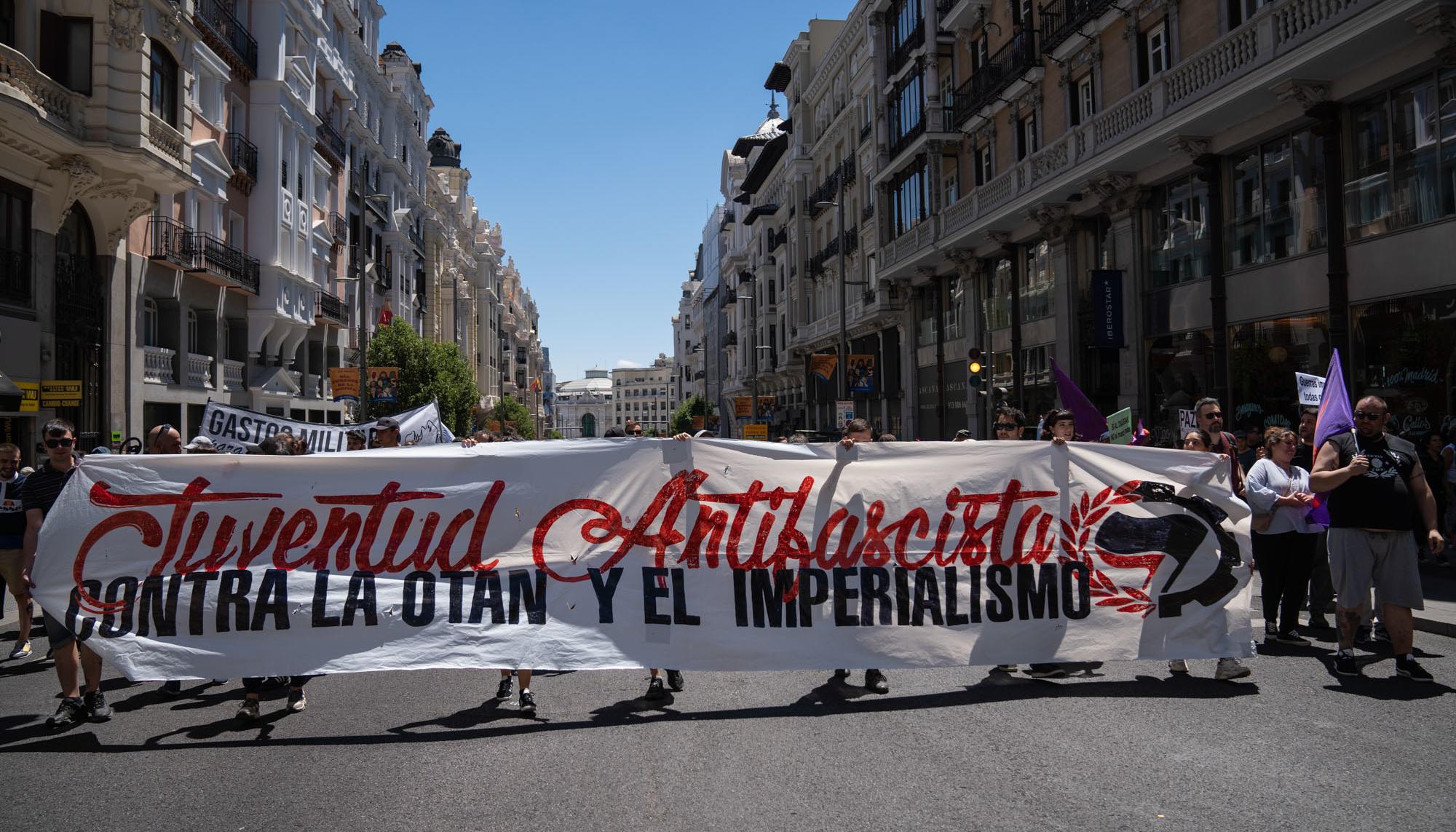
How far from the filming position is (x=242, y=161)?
32594 millimetres

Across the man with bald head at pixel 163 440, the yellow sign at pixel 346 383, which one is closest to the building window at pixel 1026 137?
the yellow sign at pixel 346 383

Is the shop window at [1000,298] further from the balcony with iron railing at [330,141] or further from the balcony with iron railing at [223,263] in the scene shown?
the balcony with iron railing at [330,141]

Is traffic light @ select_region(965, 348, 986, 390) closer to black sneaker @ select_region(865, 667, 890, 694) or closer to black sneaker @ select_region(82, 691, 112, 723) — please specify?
black sneaker @ select_region(865, 667, 890, 694)

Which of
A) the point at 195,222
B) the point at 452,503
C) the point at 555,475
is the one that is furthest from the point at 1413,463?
the point at 195,222

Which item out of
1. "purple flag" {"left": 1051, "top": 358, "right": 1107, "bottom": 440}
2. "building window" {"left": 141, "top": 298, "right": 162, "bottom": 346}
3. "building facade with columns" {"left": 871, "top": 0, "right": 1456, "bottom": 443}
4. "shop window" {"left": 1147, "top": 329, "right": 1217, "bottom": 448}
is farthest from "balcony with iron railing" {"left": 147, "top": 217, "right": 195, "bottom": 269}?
"purple flag" {"left": 1051, "top": 358, "right": 1107, "bottom": 440}

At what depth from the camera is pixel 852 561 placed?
24.4 ft

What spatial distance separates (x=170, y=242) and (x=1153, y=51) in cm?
2372

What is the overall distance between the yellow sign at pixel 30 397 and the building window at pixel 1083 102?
2242 centimetres

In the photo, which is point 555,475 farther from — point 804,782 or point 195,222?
point 195,222

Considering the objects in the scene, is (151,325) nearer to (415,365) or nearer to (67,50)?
(67,50)

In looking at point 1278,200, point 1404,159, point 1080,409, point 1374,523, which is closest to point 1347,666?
point 1374,523

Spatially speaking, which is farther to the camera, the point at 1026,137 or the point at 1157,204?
the point at 1026,137

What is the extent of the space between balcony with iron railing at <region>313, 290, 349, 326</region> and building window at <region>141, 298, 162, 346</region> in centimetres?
1102

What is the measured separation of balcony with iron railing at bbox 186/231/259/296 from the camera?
94.4ft
